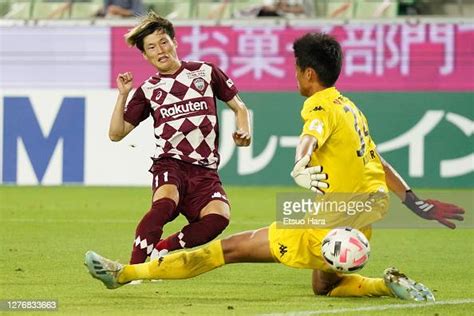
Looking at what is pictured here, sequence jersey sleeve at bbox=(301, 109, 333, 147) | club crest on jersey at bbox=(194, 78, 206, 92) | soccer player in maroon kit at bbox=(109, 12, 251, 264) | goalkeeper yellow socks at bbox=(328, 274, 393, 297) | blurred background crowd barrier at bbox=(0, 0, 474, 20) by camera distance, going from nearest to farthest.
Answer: jersey sleeve at bbox=(301, 109, 333, 147)
goalkeeper yellow socks at bbox=(328, 274, 393, 297)
soccer player in maroon kit at bbox=(109, 12, 251, 264)
club crest on jersey at bbox=(194, 78, 206, 92)
blurred background crowd barrier at bbox=(0, 0, 474, 20)

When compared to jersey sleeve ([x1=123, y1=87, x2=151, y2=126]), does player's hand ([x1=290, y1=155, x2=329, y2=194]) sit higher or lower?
higher

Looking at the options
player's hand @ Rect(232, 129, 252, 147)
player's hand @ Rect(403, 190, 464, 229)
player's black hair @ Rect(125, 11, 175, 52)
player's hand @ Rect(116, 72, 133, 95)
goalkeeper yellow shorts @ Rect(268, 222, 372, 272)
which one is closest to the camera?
goalkeeper yellow shorts @ Rect(268, 222, 372, 272)

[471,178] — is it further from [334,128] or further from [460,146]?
[334,128]

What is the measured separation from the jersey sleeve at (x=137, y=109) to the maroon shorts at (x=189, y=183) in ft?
1.11

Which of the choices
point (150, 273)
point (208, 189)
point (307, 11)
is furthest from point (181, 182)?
point (307, 11)

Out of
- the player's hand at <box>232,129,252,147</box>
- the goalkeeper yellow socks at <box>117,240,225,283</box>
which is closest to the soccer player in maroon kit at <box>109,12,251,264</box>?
the player's hand at <box>232,129,252,147</box>

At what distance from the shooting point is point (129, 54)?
1750 cm

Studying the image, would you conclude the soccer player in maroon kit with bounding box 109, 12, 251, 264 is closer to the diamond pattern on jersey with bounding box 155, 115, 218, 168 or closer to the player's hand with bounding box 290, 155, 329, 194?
the diamond pattern on jersey with bounding box 155, 115, 218, 168

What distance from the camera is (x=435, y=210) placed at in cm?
803

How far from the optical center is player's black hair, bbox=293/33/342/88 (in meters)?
7.67

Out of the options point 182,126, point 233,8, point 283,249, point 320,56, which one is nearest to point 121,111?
point 182,126

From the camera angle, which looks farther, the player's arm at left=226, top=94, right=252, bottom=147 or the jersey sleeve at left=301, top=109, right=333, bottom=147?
the player's arm at left=226, top=94, right=252, bottom=147

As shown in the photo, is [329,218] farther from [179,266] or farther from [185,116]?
[185,116]

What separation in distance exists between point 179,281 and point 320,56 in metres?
2.14
